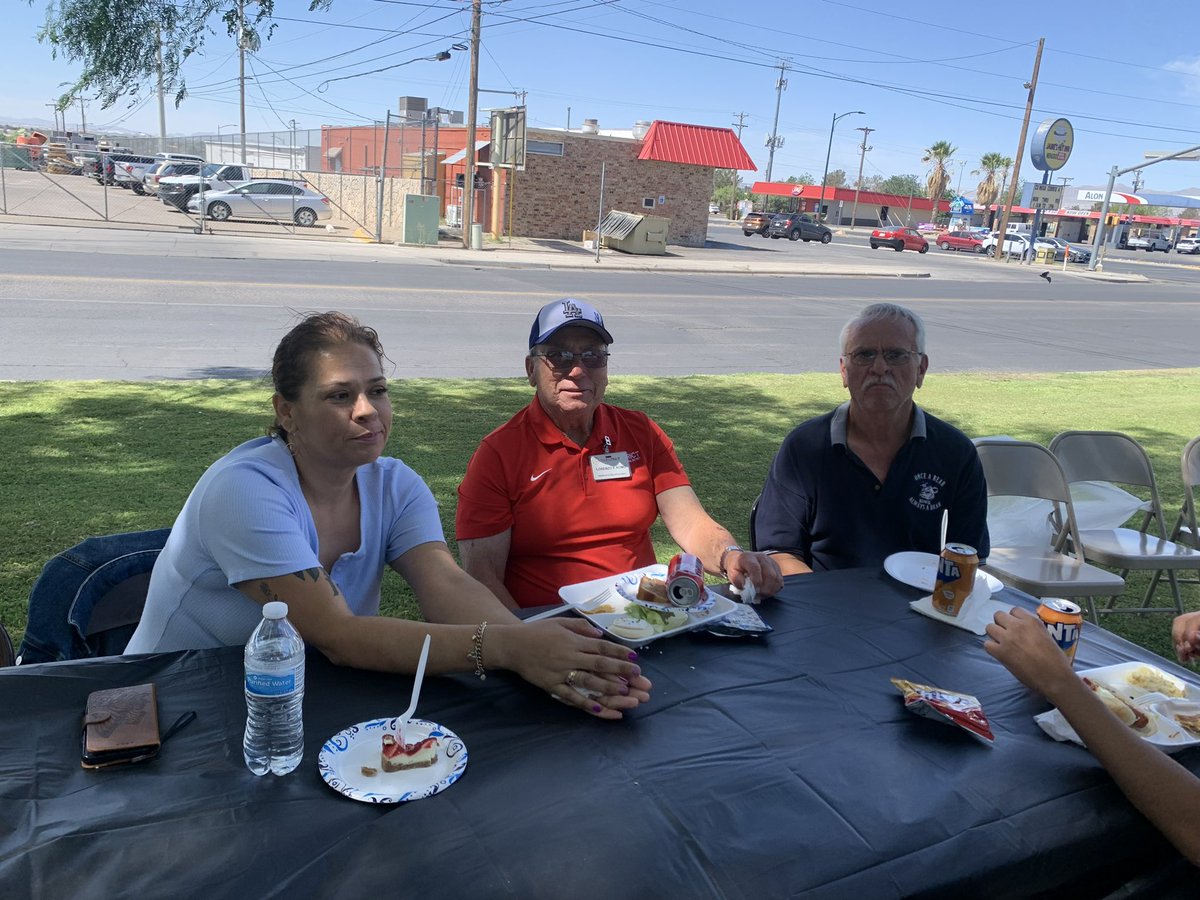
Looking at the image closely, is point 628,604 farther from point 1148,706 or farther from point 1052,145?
point 1052,145

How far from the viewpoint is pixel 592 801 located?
154cm

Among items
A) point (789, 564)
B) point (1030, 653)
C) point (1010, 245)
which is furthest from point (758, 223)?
point (1030, 653)

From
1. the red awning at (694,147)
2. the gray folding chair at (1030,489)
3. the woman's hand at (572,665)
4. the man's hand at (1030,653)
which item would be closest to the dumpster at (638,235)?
the red awning at (694,147)

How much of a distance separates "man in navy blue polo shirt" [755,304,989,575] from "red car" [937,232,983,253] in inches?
2139

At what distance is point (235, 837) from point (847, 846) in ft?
3.36

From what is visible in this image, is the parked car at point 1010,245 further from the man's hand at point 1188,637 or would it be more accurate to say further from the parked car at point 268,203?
the man's hand at point 1188,637

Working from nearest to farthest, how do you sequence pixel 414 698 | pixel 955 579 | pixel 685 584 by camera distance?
pixel 414 698 < pixel 685 584 < pixel 955 579

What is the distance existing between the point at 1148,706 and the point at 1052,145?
43.1 meters

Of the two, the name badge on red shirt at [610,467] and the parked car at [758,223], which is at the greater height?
the parked car at [758,223]

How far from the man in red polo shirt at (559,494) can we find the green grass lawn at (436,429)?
1.54m

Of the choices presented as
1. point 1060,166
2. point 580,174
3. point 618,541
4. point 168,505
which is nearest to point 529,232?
point 580,174

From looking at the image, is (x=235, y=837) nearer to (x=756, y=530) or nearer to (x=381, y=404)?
(x=381, y=404)

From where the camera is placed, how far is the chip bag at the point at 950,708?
6.11 ft

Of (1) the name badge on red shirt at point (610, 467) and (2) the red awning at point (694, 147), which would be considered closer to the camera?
(1) the name badge on red shirt at point (610, 467)
